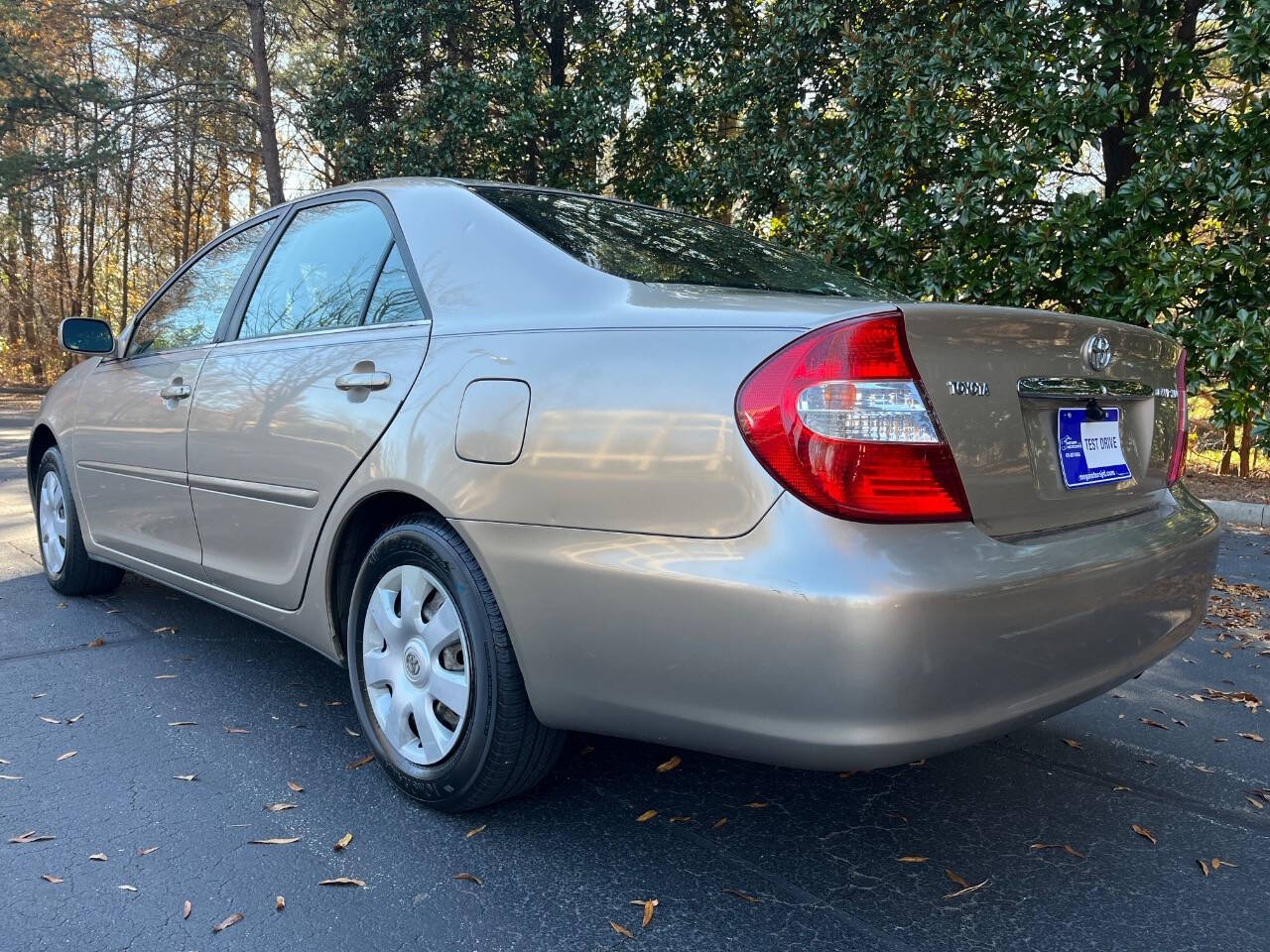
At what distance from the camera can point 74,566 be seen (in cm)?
432

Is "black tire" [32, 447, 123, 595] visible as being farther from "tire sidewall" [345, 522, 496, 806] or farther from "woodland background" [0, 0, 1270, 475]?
"woodland background" [0, 0, 1270, 475]

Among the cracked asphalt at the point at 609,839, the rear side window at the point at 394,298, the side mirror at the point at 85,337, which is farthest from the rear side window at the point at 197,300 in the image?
the cracked asphalt at the point at 609,839

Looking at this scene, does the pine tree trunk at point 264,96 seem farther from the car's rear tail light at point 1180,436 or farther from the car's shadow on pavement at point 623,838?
the car's rear tail light at point 1180,436

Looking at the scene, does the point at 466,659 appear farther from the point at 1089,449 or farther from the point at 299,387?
the point at 1089,449

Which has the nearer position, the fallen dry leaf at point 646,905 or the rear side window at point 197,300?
the fallen dry leaf at point 646,905

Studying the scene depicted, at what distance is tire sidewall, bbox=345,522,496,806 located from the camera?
222 cm

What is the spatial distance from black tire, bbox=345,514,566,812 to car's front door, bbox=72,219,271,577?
51.0 inches

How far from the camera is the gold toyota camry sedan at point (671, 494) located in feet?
5.77

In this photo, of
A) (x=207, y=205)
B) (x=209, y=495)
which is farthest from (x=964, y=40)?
(x=207, y=205)

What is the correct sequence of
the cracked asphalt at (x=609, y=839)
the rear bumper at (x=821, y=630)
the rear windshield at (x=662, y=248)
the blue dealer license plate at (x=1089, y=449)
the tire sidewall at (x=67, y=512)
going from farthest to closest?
the tire sidewall at (x=67, y=512)
the rear windshield at (x=662, y=248)
the blue dealer license plate at (x=1089, y=449)
the cracked asphalt at (x=609, y=839)
the rear bumper at (x=821, y=630)

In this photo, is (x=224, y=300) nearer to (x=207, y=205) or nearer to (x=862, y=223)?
(x=862, y=223)

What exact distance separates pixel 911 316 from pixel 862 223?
667cm

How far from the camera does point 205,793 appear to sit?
252 centimetres

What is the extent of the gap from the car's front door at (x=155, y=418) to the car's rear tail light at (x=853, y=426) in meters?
2.26
